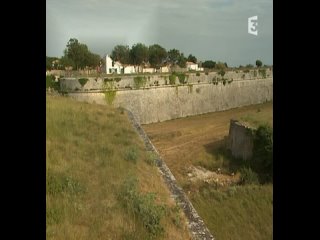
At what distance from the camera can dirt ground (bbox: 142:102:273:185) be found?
13.8 meters

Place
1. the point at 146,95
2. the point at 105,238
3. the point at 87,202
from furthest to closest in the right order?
the point at 146,95 → the point at 87,202 → the point at 105,238

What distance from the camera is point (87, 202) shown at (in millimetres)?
4871

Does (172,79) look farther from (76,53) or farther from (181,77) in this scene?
(76,53)

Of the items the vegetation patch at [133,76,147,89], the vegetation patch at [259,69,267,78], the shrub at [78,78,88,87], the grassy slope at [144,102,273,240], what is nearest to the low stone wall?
the grassy slope at [144,102,273,240]

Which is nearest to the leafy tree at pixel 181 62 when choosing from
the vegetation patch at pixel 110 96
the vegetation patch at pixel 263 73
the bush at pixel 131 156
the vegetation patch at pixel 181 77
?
the vegetation patch at pixel 263 73

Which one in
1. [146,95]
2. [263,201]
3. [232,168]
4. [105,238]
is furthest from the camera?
[146,95]

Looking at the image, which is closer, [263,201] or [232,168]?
[263,201]

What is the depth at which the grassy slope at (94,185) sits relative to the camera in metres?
4.14

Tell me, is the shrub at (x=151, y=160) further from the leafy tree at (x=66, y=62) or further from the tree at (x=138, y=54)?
the tree at (x=138, y=54)

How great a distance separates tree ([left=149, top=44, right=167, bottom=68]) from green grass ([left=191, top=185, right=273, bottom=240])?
38.3m

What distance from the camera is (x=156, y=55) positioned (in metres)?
48.3
